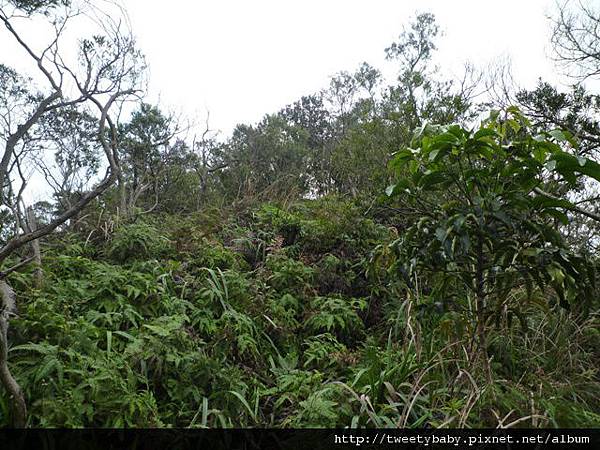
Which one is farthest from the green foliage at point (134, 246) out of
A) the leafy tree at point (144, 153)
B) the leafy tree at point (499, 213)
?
the leafy tree at point (499, 213)

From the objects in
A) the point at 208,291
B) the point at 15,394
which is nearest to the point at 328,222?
the point at 208,291

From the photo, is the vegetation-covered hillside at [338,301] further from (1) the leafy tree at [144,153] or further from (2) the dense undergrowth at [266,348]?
(1) the leafy tree at [144,153]

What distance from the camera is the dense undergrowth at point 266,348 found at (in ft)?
7.64

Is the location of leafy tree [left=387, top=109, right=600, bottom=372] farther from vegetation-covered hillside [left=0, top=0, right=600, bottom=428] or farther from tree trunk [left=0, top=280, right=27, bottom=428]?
tree trunk [left=0, top=280, right=27, bottom=428]

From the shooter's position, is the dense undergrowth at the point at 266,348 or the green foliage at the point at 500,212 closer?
the green foliage at the point at 500,212

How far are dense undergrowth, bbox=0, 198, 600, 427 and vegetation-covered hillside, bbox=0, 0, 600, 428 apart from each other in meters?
0.01

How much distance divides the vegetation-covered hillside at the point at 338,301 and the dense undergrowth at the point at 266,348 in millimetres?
14

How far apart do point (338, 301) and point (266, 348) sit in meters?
0.81

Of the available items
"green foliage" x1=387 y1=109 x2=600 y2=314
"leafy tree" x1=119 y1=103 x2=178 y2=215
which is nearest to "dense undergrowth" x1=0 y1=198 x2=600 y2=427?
"green foliage" x1=387 y1=109 x2=600 y2=314

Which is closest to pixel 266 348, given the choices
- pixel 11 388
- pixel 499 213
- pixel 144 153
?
pixel 11 388

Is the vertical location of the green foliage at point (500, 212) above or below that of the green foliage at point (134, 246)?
below

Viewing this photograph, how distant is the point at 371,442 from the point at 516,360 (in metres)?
1.43

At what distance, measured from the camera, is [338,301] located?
3.84 metres

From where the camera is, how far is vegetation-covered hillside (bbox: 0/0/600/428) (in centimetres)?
212
